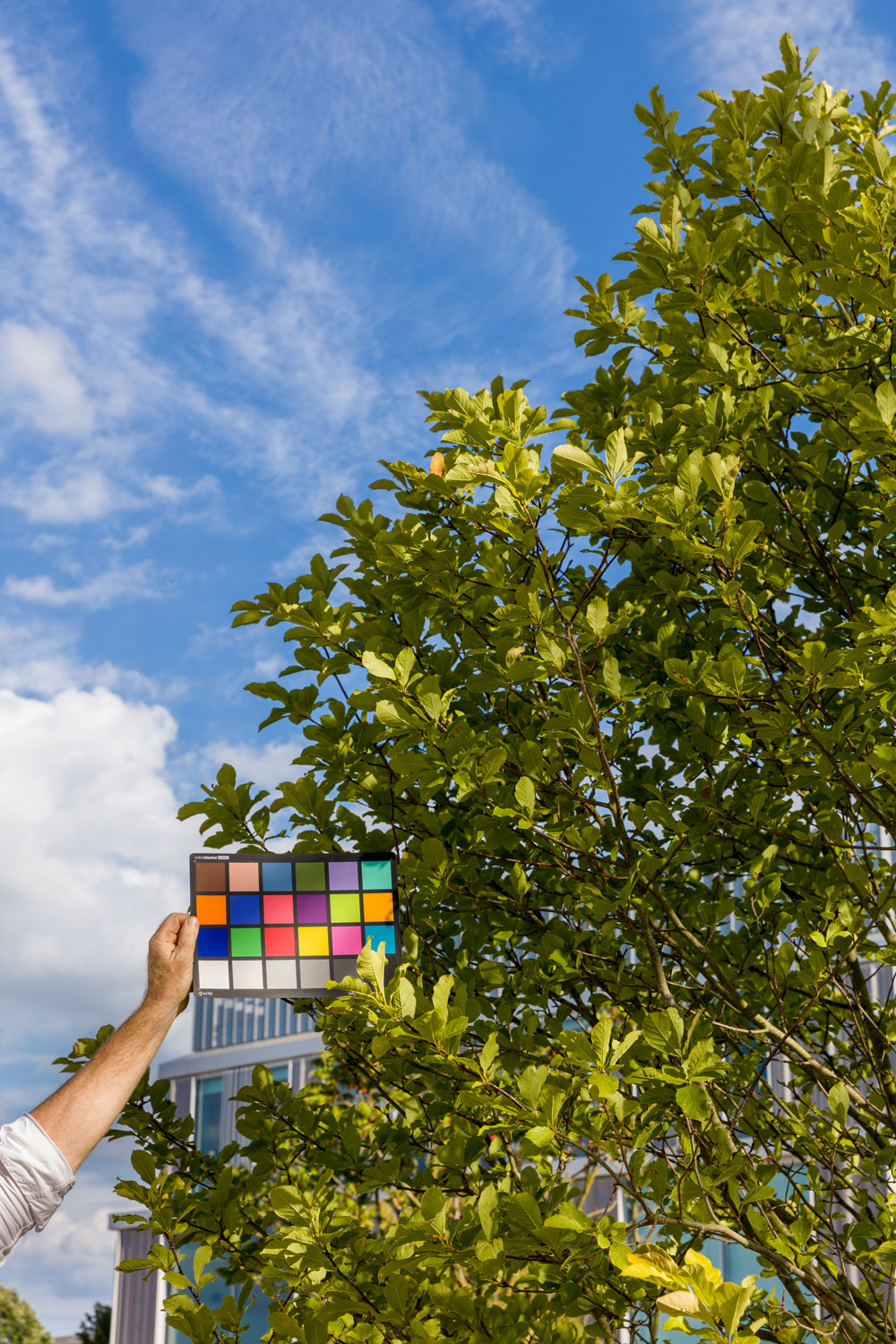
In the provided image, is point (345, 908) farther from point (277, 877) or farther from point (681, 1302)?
point (681, 1302)

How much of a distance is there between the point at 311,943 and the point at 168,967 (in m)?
0.33

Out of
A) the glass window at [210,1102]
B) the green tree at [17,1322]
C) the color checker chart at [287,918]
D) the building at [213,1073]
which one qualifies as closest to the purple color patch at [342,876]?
the color checker chart at [287,918]

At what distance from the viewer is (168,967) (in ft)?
8.02

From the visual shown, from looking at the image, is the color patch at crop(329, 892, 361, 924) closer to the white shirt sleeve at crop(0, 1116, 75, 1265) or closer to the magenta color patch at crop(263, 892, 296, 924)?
the magenta color patch at crop(263, 892, 296, 924)

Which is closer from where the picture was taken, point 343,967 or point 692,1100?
point 692,1100

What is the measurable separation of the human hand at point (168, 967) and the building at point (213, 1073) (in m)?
13.7

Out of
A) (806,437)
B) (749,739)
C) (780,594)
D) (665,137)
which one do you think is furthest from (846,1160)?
(665,137)

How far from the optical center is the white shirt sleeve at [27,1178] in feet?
7.21

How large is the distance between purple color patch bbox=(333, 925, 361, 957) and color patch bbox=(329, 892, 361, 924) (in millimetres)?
15

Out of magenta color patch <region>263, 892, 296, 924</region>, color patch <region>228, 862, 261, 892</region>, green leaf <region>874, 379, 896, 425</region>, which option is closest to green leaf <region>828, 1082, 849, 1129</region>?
magenta color patch <region>263, 892, 296, 924</region>

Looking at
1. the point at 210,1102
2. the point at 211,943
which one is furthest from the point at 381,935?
the point at 210,1102

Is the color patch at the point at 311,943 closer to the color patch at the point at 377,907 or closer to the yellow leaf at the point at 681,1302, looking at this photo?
the color patch at the point at 377,907

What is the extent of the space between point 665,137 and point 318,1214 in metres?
3.60

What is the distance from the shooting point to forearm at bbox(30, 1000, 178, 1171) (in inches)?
89.5
